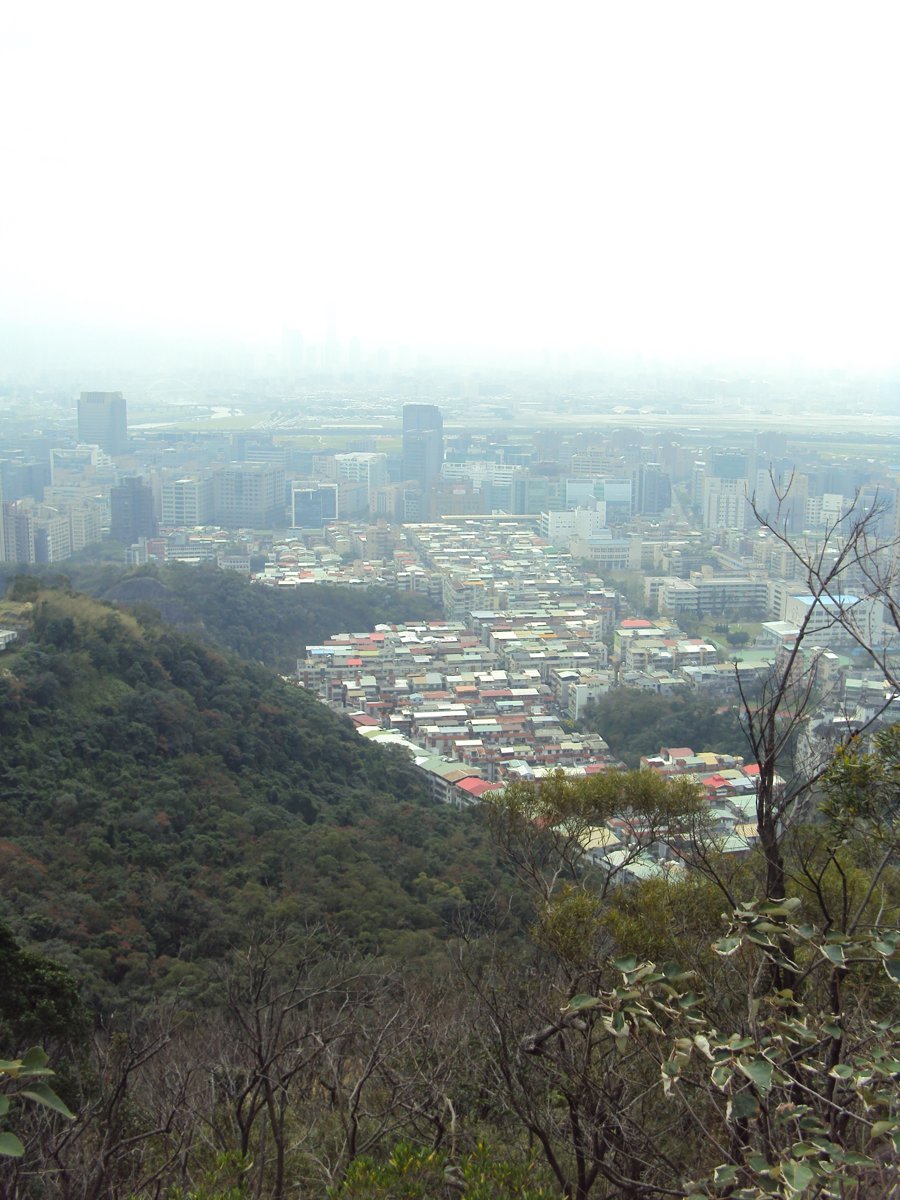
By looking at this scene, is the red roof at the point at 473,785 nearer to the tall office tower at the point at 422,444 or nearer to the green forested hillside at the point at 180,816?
the green forested hillside at the point at 180,816

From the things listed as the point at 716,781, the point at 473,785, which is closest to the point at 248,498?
the point at 473,785

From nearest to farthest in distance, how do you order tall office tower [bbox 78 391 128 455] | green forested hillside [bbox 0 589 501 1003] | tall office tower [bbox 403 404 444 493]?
green forested hillside [bbox 0 589 501 1003]
tall office tower [bbox 403 404 444 493]
tall office tower [bbox 78 391 128 455]

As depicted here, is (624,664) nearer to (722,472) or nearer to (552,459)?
(722,472)

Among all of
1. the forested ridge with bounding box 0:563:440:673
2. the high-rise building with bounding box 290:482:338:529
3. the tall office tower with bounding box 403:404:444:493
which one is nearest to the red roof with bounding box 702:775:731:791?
the forested ridge with bounding box 0:563:440:673

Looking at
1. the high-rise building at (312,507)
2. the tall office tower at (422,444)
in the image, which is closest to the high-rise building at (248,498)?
the high-rise building at (312,507)

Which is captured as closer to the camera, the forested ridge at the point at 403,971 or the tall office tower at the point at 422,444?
the forested ridge at the point at 403,971

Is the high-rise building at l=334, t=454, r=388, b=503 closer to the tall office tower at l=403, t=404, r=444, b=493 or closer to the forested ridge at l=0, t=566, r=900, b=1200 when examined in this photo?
the tall office tower at l=403, t=404, r=444, b=493
